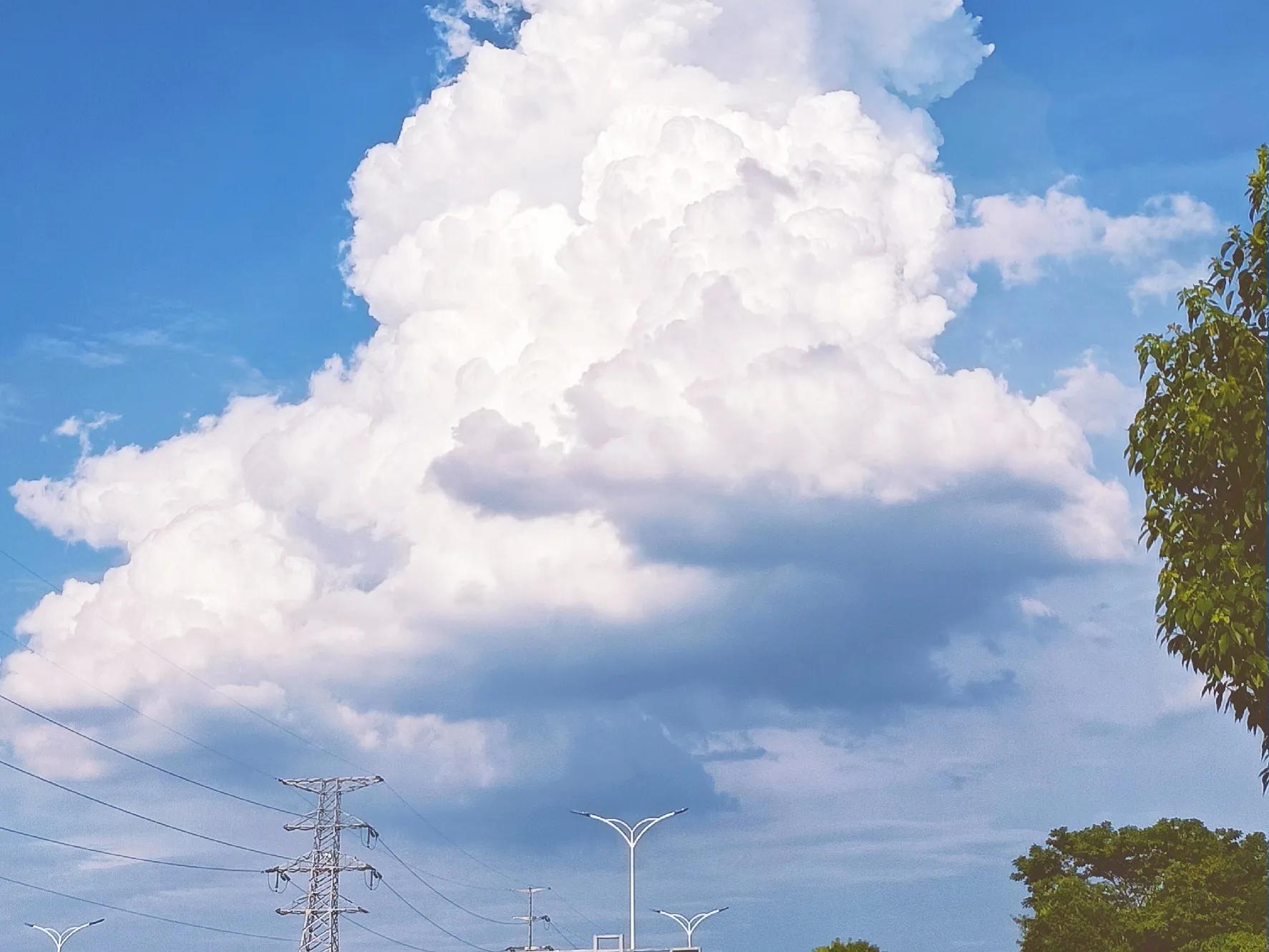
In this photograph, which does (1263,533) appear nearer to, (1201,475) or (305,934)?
(1201,475)

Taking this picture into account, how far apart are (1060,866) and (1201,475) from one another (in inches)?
3767

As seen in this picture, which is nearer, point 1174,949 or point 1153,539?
point 1153,539

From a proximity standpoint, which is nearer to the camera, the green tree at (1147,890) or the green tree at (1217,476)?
the green tree at (1217,476)

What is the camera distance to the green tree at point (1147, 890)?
96375 millimetres

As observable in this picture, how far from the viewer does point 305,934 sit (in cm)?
9244

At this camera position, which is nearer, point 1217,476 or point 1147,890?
point 1217,476

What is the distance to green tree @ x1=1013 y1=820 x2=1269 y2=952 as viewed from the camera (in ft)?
316

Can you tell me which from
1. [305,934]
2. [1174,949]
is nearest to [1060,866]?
[1174,949]

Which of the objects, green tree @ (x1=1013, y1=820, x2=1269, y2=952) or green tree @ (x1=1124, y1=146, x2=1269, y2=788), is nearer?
green tree @ (x1=1124, y1=146, x2=1269, y2=788)

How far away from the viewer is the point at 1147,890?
106062 millimetres

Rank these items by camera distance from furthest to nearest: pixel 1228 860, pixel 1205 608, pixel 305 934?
pixel 1228 860, pixel 305 934, pixel 1205 608

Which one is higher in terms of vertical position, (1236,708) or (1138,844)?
(1138,844)

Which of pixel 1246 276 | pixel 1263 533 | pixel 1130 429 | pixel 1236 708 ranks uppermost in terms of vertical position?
pixel 1246 276

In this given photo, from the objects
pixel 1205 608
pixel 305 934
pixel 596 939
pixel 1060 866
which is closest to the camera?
pixel 1205 608
